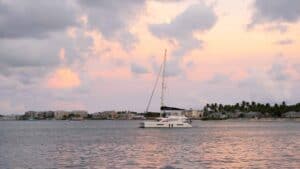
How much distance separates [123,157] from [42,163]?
11728 millimetres

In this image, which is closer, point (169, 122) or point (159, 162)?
point (159, 162)

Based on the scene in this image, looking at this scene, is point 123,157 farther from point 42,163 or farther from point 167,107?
point 167,107

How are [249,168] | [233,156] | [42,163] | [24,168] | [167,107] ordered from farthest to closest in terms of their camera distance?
[167,107] → [233,156] → [42,163] → [24,168] → [249,168]

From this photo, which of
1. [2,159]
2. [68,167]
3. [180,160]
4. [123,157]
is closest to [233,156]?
[180,160]

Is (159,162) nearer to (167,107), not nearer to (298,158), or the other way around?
(298,158)

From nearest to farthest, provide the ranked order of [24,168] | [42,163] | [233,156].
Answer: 1. [24,168]
2. [42,163]
3. [233,156]

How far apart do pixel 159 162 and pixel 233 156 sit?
12696 mm

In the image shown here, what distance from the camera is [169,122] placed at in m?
198

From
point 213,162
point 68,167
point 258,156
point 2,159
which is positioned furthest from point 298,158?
point 2,159

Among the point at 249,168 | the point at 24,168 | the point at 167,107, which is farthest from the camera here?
the point at 167,107

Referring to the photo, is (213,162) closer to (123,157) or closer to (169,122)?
(123,157)

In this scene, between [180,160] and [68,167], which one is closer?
[68,167]

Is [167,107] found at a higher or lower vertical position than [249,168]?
higher

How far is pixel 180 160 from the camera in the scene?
74000 mm
